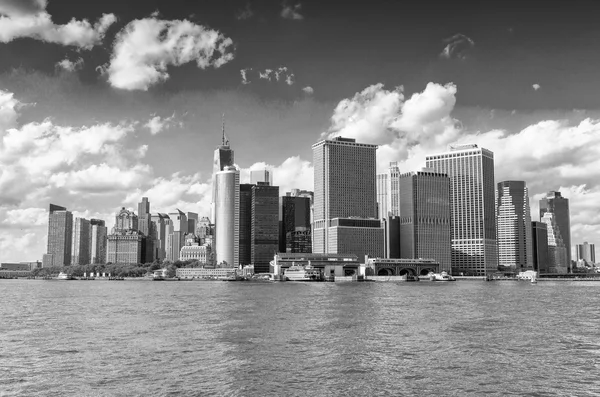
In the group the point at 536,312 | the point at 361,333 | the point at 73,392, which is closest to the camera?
the point at 73,392

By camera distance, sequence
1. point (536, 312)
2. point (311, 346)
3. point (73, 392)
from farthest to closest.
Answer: point (536, 312) < point (311, 346) < point (73, 392)

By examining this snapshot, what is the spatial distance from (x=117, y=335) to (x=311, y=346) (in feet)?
68.6

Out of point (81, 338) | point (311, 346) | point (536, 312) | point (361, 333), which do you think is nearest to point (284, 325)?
point (361, 333)

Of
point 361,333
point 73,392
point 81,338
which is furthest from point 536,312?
point 73,392

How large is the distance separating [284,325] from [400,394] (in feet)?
116

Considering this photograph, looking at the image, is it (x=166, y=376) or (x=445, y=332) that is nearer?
(x=166, y=376)

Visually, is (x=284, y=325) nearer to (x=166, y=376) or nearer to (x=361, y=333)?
(x=361, y=333)

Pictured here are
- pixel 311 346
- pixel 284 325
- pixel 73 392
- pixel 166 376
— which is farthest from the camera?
pixel 284 325

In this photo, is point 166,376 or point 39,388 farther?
point 166,376

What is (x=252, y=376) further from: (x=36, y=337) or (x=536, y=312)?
(x=536, y=312)

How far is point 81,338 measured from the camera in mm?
61812

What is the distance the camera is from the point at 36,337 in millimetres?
62906

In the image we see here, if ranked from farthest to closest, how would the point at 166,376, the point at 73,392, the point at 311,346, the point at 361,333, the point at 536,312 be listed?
1. the point at 536,312
2. the point at 361,333
3. the point at 311,346
4. the point at 166,376
5. the point at 73,392

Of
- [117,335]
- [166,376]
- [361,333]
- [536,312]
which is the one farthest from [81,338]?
[536,312]
